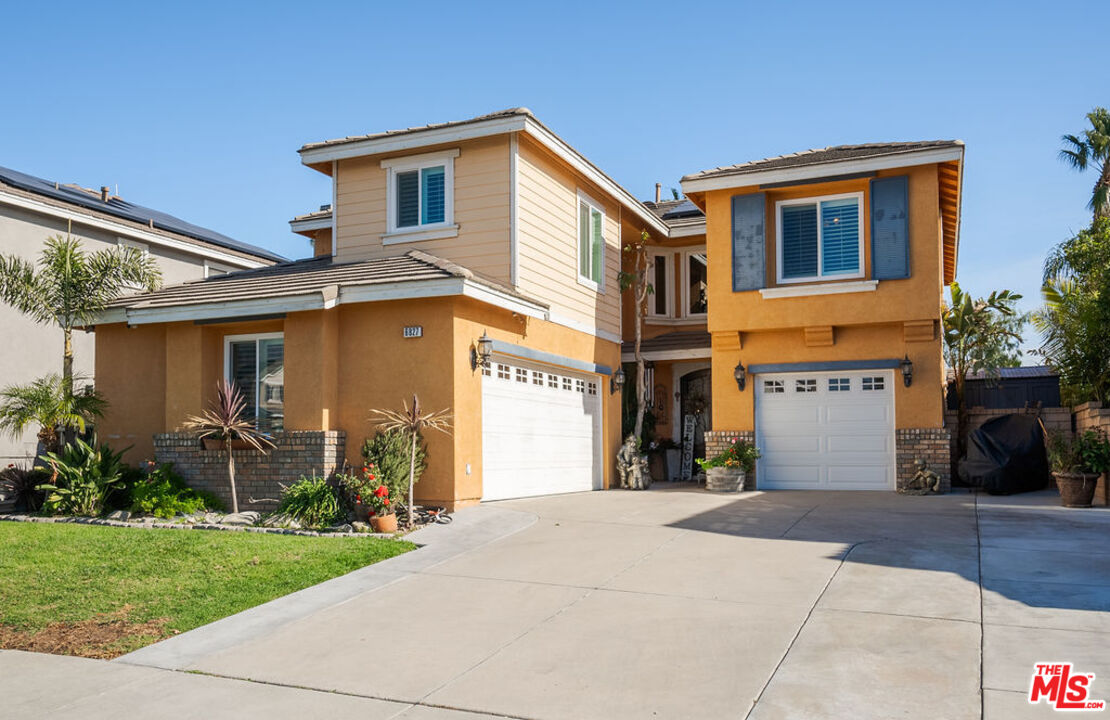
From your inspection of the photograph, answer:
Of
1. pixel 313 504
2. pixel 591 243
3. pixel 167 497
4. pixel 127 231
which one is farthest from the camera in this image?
pixel 127 231

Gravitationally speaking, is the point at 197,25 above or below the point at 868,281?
above

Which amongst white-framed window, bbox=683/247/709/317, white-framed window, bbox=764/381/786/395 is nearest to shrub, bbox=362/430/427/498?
white-framed window, bbox=764/381/786/395

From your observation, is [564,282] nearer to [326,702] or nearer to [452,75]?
[452,75]

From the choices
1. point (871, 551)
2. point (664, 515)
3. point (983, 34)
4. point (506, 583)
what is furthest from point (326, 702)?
point (983, 34)

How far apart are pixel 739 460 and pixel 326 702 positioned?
1182 cm

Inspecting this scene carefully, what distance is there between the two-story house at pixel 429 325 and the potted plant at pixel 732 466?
237 centimetres

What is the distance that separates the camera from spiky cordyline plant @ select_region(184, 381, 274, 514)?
41.6 ft

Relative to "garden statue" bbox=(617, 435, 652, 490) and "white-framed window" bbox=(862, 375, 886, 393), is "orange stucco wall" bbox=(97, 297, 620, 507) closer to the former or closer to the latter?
"garden statue" bbox=(617, 435, 652, 490)

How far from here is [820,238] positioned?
642 inches

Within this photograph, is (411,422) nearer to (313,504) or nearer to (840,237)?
(313,504)

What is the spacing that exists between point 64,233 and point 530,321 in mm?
11918

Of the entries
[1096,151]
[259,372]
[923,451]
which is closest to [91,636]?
[259,372]

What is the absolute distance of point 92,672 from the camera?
20.2 ft

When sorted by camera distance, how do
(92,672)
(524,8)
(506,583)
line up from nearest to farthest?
1. (92,672)
2. (506,583)
3. (524,8)
